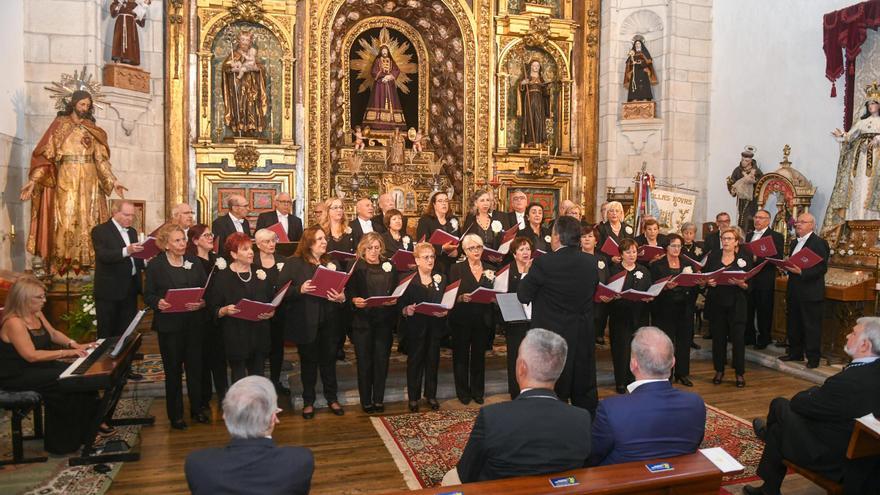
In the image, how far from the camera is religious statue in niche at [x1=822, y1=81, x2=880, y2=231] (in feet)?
26.2

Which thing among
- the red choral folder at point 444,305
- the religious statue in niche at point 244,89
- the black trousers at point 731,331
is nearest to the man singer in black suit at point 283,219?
the red choral folder at point 444,305

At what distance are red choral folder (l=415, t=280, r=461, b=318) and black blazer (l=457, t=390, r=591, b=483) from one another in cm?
295

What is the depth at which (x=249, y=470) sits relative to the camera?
2.33 meters

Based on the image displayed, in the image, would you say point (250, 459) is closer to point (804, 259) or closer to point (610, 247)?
point (610, 247)

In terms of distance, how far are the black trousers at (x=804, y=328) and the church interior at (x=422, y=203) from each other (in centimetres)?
5

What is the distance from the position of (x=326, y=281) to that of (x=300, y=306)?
40 centimetres

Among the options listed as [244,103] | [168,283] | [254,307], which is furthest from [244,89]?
[254,307]

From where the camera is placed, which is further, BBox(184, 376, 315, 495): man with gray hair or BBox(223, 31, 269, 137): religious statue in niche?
BBox(223, 31, 269, 137): religious statue in niche

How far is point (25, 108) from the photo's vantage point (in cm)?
873

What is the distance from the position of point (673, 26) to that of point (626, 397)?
32.7 feet

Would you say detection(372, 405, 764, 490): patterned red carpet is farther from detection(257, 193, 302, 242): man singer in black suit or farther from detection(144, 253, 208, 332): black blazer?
detection(257, 193, 302, 242): man singer in black suit

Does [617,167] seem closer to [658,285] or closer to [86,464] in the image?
[658,285]

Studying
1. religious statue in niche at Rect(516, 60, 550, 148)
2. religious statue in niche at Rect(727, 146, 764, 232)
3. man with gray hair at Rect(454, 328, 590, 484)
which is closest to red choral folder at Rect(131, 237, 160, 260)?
man with gray hair at Rect(454, 328, 590, 484)

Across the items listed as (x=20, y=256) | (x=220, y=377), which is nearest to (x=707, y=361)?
(x=220, y=377)
